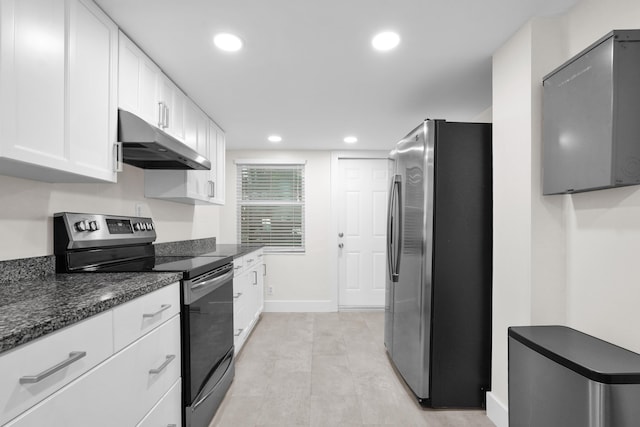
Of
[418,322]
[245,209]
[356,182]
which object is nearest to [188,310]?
[418,322]

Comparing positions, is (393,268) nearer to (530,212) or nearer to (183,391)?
(530,212)

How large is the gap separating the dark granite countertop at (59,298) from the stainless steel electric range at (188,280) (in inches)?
5.8

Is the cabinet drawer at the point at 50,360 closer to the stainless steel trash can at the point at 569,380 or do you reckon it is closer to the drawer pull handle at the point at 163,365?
the drawer pull handle at the point at 163,365

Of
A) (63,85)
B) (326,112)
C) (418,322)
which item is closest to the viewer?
(63,85)

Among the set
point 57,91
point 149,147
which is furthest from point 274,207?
point 57,91

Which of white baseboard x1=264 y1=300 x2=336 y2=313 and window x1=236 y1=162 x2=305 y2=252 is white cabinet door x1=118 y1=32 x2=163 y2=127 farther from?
white baseboard x1=264 y1=300 x2=336 y2=313

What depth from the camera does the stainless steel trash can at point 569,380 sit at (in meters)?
1.14

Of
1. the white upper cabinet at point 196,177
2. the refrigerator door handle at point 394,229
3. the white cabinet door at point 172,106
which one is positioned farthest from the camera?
the refrigerator door handle at point 394,229

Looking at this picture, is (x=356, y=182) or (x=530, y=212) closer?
(x=530, y=212)

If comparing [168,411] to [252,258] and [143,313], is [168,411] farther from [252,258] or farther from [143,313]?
[252,258]

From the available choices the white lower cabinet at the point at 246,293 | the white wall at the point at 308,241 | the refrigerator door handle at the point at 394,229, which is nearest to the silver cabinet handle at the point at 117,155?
the white lower cabinet at the point at 246,293

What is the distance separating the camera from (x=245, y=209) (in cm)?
490

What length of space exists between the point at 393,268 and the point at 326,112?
1.60 metres

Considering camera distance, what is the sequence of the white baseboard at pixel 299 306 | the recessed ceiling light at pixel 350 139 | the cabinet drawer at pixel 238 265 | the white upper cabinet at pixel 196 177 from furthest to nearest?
the white baseboard at pixel 299 306 < the recessed ceiling light at pixel 350 139 < the cabinet drawer at pixel 238 265 < the white upper cabinet at pixel 196 177
